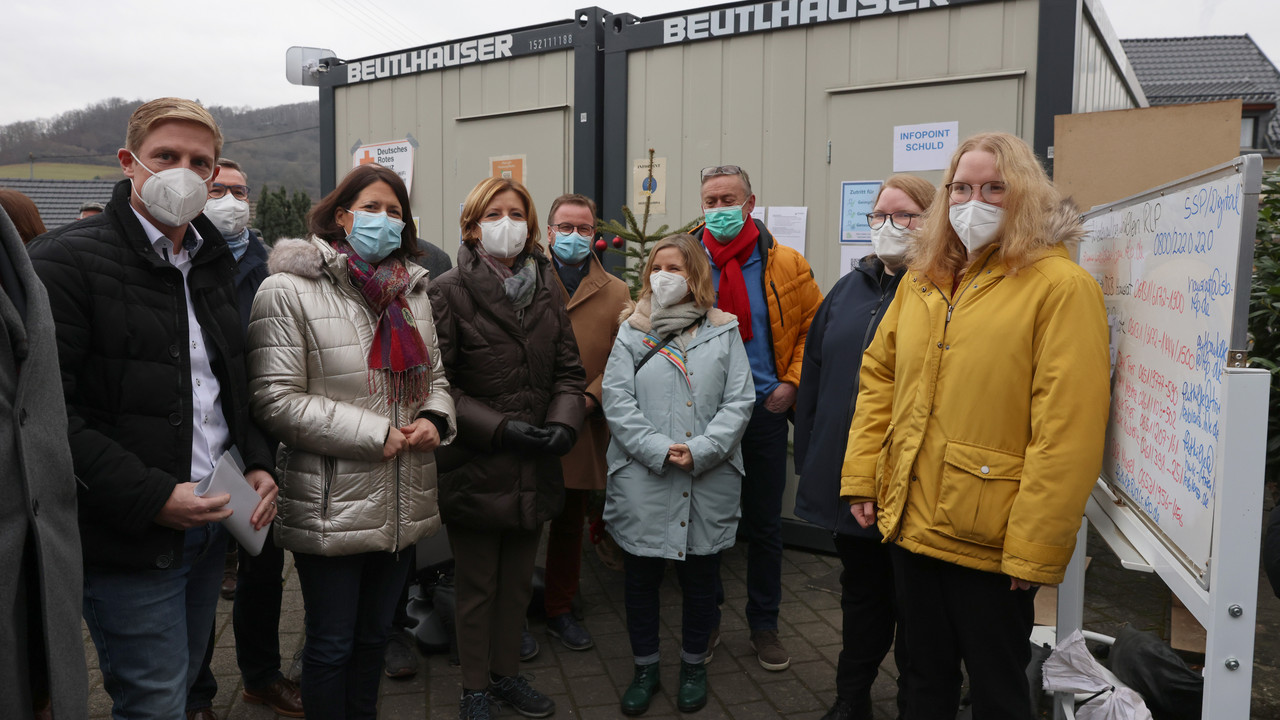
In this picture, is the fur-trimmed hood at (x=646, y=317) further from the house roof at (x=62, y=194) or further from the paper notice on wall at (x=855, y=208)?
the house roof at (x=62, y=194)

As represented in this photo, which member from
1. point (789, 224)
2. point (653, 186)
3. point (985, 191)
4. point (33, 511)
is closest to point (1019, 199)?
point (985, 191)

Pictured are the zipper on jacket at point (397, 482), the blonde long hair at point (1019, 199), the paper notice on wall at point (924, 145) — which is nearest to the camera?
the blonde long hair at point (1019, 199)

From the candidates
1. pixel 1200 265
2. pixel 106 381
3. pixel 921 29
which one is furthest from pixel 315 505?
pixel 921 29

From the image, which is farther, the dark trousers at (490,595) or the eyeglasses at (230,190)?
the eyeglasses at (230,190)

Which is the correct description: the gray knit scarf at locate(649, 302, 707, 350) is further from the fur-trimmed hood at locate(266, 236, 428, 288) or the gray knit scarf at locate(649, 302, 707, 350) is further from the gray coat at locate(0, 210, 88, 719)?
the gray coat at locate(0, 210, 88, 719)

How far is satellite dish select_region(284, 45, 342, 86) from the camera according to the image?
7.74 meters

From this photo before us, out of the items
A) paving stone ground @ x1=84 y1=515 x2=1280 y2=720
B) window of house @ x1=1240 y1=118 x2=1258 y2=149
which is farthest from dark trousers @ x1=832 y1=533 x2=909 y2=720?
window of house @ x1=1240 y1=118 x2=1258 y2=149

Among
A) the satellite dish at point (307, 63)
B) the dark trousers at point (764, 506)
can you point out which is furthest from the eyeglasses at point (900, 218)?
the satellite dish at point (307, 63)

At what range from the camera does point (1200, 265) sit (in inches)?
82.6

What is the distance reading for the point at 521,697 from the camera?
3.56 meters

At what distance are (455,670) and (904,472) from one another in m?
2.55

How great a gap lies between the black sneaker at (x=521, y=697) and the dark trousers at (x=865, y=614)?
1.27m

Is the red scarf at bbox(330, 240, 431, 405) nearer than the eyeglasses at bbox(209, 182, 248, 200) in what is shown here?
Yes

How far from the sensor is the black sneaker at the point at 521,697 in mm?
3557
